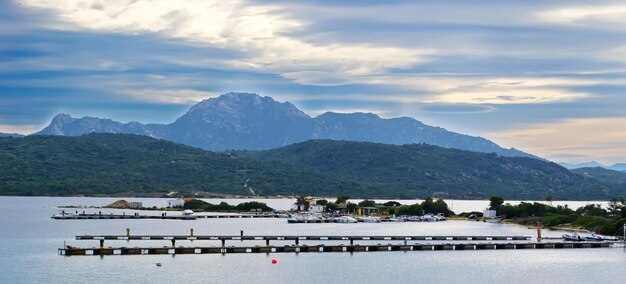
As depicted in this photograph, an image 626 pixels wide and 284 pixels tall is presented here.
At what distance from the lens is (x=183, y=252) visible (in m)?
92.6

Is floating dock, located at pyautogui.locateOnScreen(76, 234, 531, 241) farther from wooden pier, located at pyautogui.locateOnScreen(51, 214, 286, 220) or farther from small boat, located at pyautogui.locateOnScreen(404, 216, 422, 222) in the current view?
small boat, located at pyautogui.locateOnScreen(404, 216, 422, 222)

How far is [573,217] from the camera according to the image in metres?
155

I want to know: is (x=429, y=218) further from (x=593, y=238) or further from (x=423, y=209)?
(x=593, y=238)

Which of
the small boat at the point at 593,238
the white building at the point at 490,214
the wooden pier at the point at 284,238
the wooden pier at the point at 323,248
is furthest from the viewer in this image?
the white building at the point at 490,214

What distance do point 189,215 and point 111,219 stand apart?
15.8m

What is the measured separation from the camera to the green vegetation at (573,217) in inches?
5231

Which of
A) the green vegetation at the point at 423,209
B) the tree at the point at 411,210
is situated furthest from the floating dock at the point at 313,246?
the green vegetation at the point at 423,209

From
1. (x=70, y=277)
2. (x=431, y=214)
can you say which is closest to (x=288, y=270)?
(x=70, y=277)

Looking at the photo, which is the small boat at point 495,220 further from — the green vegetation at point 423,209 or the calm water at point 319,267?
the calm water at point 319,267

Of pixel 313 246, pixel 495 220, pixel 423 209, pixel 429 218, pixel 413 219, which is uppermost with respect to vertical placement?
pixel 423 209

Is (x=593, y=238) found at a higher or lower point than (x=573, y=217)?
lower

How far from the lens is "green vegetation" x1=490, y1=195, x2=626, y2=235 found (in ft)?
436

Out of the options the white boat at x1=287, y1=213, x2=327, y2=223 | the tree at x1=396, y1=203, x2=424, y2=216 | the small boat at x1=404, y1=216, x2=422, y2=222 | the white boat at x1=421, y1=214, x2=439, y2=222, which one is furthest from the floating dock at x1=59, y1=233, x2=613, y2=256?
the tree at x1=396, y1=203, x2=424, y2=216

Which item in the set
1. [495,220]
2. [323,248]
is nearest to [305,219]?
[495,220]
